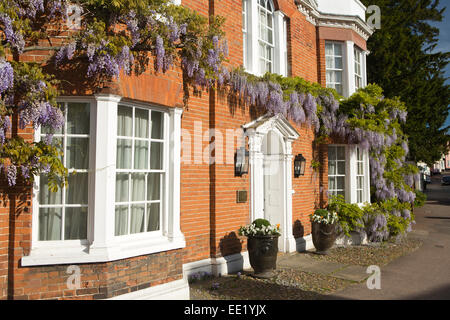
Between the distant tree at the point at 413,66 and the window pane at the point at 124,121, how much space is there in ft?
48.1

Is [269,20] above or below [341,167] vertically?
above

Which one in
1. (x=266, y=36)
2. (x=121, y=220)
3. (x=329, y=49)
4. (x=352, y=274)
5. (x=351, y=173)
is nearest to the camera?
(x=121, y=220)

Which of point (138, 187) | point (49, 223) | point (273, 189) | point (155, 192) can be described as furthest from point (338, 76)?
point (49, 223)

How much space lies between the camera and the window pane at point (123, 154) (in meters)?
5.21

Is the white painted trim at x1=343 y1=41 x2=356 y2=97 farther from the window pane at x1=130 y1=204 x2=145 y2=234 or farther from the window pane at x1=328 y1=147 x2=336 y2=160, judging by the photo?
the window pane at x1=130 y1=204 x2=145 y2=234

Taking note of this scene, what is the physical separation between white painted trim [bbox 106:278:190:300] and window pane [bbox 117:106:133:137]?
93.2 inches

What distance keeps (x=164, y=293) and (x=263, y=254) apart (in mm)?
2116

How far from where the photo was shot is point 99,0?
4750mm

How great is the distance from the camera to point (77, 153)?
195 inches

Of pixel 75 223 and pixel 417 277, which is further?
pixel 417 277

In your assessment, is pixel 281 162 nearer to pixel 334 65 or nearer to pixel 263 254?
pixel 263 254

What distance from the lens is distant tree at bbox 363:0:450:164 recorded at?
16.4 metres

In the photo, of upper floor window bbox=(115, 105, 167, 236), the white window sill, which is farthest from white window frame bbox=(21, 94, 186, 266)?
upper floor window bbox=(115, 105, 167, 236)

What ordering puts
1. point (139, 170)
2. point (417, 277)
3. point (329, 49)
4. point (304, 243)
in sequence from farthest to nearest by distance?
point (329, 49) → point (304, 243) → point (417, 277) → point (139, 170)
